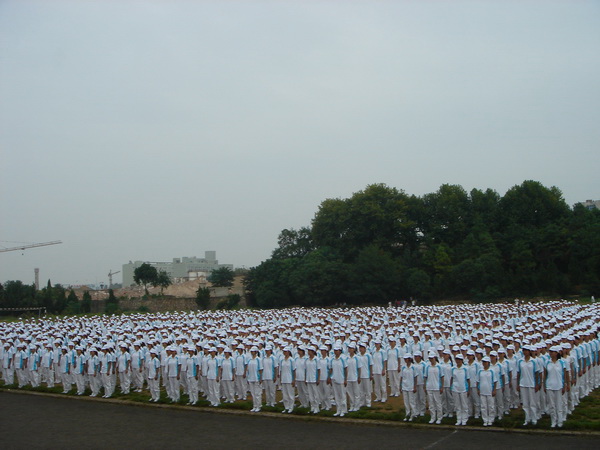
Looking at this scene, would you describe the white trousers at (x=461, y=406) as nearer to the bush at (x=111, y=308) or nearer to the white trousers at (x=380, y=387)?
the white trousers at (x=380, y=387)

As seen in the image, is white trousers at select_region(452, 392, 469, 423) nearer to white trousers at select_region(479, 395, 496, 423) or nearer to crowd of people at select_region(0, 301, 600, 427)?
crowd of people at select_region(0, 301, 600, 427)

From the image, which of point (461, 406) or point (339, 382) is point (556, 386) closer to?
point (461, 406)

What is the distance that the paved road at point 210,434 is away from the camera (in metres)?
10.7

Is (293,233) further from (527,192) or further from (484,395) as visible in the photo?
(484,395)

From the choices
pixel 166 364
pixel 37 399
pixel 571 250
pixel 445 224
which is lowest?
pixel 37 399

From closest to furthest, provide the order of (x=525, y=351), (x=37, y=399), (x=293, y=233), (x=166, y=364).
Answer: (x=525, y=351) → (x=166, y=364) → (x=37, y=399) → (x=293, y=233)

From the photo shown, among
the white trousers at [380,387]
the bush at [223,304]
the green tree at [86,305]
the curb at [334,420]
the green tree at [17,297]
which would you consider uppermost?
the green tree at [17,297]

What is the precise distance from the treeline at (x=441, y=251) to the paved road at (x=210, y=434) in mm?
38693

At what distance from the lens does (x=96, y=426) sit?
520 inches

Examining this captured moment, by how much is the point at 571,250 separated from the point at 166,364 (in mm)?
44920

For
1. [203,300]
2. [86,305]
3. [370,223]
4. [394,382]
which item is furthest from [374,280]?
[394,382]

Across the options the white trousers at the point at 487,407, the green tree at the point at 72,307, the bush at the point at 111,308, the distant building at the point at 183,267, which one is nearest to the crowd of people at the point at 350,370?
the white trousers at the point at 487,407

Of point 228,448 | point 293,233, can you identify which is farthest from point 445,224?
point 228,448

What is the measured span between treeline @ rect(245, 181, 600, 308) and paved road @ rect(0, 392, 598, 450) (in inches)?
1523
